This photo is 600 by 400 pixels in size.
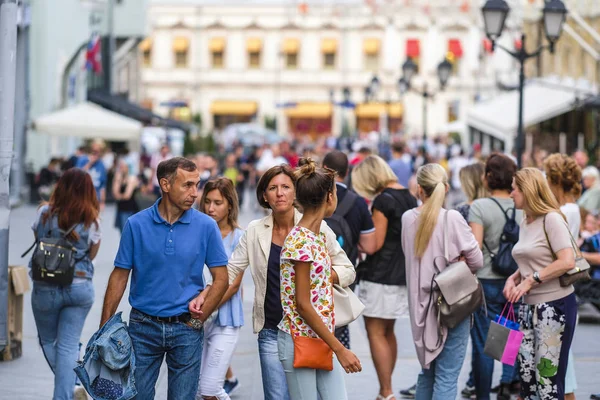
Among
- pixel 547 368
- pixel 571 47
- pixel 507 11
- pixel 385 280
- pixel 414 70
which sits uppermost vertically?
pixel 571 47

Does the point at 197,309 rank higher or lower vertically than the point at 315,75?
lower

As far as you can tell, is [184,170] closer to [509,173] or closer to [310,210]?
[310,210]

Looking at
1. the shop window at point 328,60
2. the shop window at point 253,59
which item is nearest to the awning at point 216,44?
the shop window at point 253,59

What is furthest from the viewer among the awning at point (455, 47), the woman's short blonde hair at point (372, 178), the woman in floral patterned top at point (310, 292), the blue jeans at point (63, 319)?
the awning at point (455, 47)

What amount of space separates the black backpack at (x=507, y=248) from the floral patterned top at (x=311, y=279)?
2.60m

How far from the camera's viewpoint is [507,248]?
8008 millimetres

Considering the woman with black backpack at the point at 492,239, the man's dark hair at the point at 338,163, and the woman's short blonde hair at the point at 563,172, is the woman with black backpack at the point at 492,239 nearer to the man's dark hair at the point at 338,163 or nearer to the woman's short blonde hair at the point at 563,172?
the woman's short blonde hair at the point at 563,172

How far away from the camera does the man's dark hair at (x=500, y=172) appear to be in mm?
8055

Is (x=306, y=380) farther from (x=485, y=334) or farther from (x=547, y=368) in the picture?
(x=485, y=334)

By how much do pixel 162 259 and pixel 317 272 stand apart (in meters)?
0.79

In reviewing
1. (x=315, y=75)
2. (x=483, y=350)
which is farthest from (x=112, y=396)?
(x=315, y=75)

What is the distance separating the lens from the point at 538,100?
2645 cm

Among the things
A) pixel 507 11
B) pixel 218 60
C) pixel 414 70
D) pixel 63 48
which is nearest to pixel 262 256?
pixel 507 11

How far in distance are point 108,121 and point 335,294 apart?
69.9 feet
